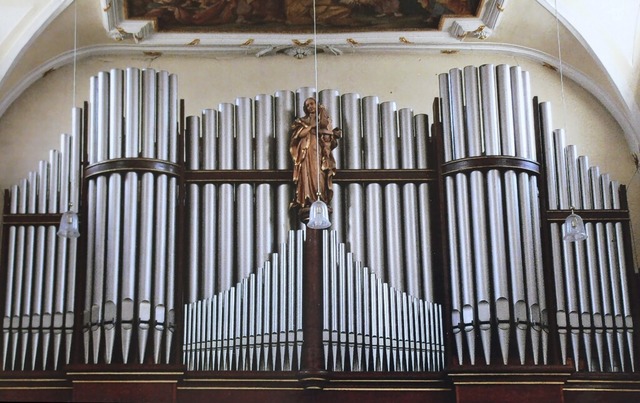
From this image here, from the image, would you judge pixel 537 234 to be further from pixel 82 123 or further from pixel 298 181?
pixel 82 123

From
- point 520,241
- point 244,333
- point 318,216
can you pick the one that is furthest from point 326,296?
point 520,241

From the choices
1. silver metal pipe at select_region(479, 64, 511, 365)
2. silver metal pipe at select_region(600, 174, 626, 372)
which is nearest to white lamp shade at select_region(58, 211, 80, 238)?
silver metal pipe at select_region(479, 64, 511, 365)

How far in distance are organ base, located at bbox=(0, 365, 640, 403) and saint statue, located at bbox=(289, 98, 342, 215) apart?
2051mm

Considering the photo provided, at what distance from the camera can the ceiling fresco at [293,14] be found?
54.5 feet

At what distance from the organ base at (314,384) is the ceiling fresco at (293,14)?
496 centimetres

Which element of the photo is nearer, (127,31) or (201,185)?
(201,185)

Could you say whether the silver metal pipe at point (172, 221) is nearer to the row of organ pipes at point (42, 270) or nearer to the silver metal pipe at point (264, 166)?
the silver metal pipe at point (264, 166)

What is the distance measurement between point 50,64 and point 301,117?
3728 mm

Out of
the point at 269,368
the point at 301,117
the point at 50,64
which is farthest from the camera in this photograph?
the point at 50,64

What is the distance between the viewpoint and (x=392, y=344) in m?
14.2

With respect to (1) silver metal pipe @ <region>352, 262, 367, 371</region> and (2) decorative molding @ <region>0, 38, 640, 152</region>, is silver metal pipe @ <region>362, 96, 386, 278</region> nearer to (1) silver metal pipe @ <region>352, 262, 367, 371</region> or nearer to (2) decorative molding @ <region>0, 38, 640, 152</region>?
(1) silver metal pipe @ <region>352, 262, 367, 371</region>

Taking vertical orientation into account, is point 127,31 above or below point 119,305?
above

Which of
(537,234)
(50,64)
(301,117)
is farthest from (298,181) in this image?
(50,64)


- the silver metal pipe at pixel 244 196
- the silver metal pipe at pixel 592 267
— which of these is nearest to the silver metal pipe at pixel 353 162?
the silver metal pipe at pixel 244 196
